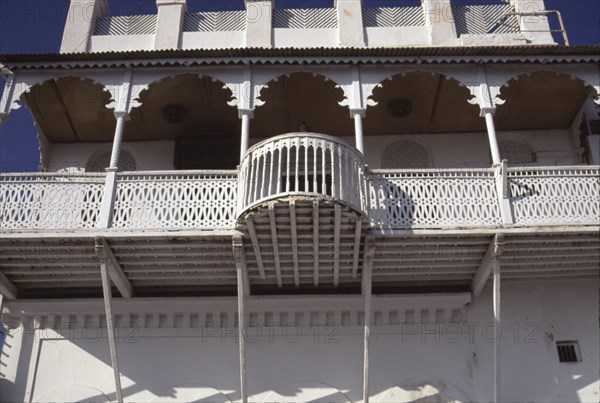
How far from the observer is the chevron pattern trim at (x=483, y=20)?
55.5 ft

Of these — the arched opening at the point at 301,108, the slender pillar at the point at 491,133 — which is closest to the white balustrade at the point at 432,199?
the slender pillar at the point at 491,133

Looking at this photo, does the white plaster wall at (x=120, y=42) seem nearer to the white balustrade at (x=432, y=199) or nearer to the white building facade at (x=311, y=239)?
the white building facade at (x=311, y=239)

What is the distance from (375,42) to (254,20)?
2.71 metres

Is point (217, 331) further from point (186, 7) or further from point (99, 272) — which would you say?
point (186, 7)

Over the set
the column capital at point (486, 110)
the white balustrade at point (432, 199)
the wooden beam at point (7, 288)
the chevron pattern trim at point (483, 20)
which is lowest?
the wooden beam at point (7, 288)

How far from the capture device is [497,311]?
1269 centimetres

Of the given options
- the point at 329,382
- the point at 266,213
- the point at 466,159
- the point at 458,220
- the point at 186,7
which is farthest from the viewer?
the point at 186,7

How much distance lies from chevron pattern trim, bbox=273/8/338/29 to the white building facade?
7.07 ft

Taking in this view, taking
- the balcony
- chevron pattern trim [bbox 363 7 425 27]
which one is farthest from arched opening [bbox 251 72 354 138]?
the balcony

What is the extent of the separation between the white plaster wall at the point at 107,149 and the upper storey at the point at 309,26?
2.08 meters

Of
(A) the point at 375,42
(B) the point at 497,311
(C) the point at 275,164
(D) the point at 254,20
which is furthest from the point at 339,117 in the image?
(B) the point at 497,311

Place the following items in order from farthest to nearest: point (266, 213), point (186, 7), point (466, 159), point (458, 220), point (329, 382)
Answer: point (186, 7) → point (466, 159) → point (329, 382) → point (458, 220) → point (266, 213)

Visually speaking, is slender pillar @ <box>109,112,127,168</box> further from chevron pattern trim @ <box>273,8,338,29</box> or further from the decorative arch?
the decorative arch

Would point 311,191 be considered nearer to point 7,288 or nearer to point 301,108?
point 301,108
